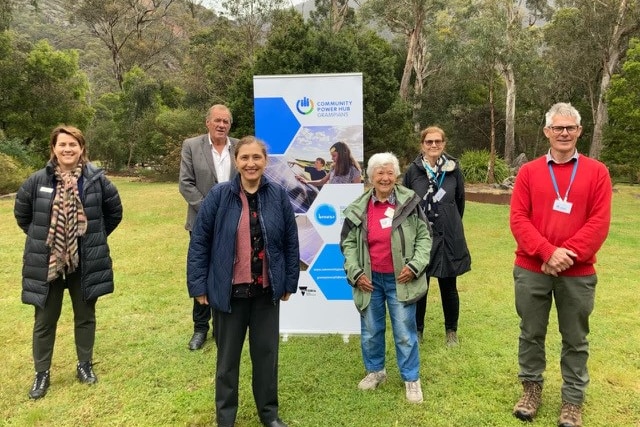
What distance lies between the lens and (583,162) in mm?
2637

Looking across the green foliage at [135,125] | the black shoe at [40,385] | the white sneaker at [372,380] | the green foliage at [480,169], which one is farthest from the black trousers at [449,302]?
the green foliage at [135,125]

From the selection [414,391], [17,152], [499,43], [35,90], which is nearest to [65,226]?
[414,391]

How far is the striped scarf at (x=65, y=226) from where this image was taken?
9.97 feet

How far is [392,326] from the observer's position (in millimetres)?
3135

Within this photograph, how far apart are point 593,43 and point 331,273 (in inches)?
979

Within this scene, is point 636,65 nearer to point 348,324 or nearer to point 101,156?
point 348,324

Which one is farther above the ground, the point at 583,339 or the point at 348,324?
the point at 583,339

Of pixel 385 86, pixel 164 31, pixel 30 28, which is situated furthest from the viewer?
pixel 30 28

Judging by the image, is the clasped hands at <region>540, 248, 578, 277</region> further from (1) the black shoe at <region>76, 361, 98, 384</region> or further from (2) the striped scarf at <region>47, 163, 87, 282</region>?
(1) the black shoe at <region>76, 361, 98, 384</region>

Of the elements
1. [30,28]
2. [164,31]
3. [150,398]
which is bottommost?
[150,398]

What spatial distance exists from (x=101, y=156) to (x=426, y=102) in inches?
730

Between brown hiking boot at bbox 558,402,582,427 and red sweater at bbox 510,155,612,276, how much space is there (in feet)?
2.70

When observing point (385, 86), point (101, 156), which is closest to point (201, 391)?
point (385, 86)

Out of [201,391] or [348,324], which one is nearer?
[201,391]
